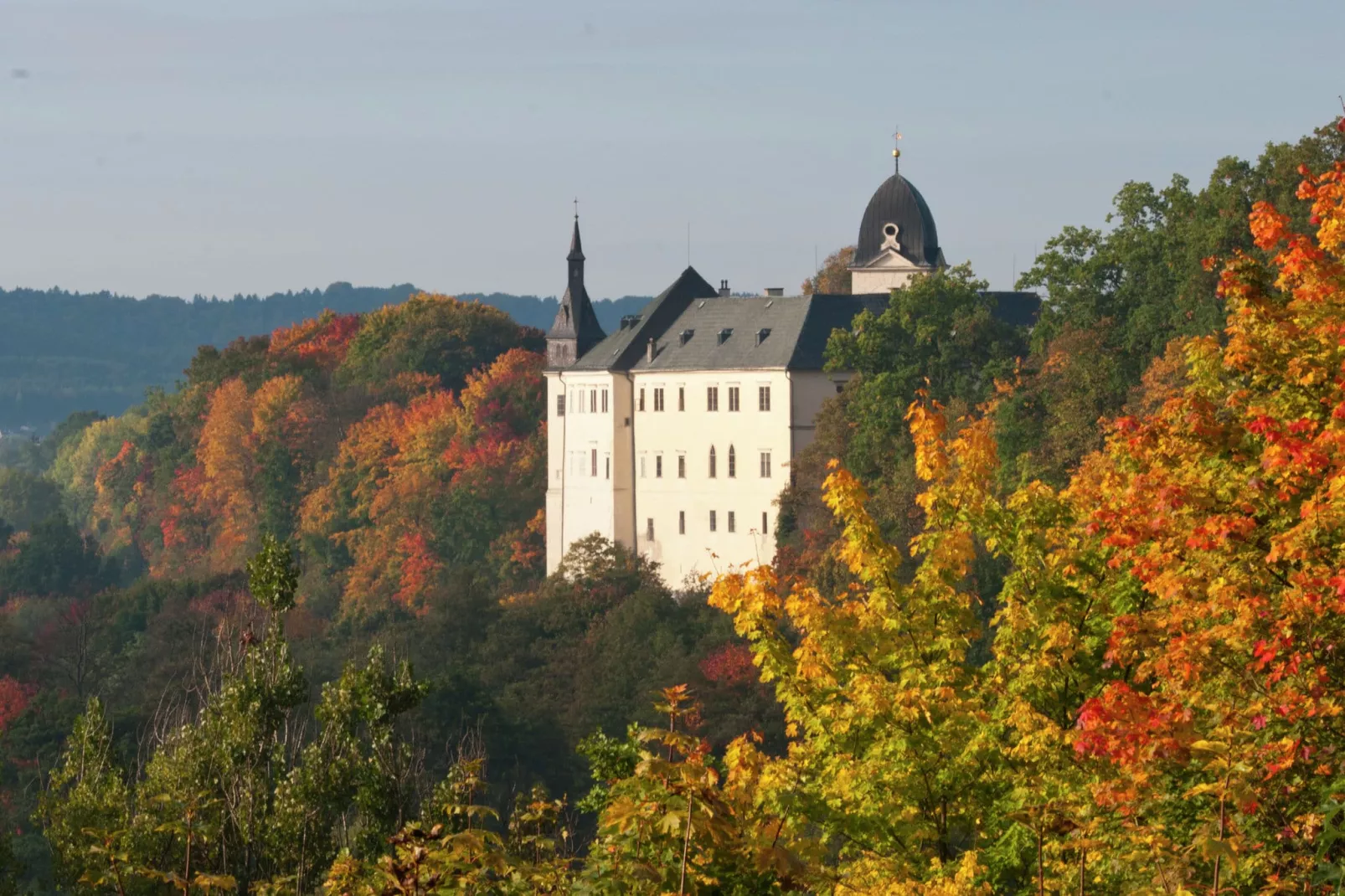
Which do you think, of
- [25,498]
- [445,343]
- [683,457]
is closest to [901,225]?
[683,457]

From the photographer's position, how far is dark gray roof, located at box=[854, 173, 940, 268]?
94.0 m

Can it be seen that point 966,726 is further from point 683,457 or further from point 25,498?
point 25,498

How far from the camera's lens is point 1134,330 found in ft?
214

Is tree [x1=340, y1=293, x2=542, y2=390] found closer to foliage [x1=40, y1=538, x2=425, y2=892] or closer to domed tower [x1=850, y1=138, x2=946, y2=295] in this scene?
domed tower [x1=850, y1=138, x2=946, y2=295]

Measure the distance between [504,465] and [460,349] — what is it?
10560 mm

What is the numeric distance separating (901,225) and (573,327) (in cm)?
1456

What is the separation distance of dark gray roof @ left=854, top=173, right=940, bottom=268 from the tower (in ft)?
38.0

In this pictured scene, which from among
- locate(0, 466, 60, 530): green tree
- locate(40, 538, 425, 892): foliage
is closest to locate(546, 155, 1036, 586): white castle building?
locate(40, 538, 425, 892): foliage

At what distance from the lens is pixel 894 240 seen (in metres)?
93.9

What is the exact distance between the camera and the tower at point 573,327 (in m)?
91.4

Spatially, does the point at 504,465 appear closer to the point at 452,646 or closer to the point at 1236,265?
the point at 452,646

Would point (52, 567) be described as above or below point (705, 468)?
below

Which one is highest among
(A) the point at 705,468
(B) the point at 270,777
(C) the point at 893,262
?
(C) the point at 893,262

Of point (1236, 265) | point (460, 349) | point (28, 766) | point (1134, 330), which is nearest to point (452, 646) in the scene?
point (28, 766)
